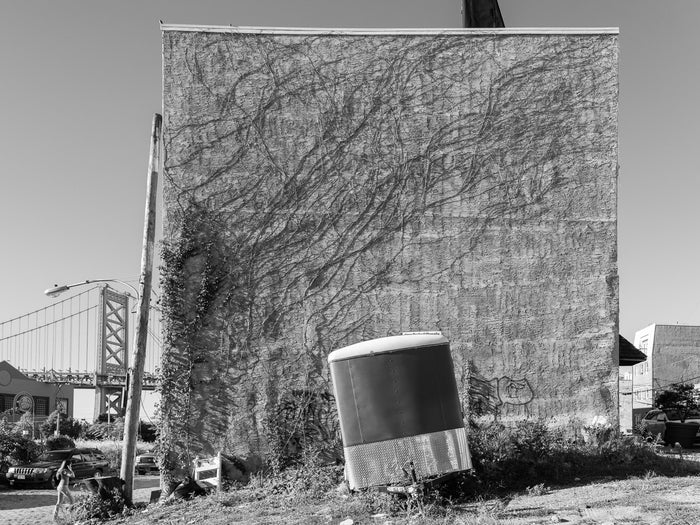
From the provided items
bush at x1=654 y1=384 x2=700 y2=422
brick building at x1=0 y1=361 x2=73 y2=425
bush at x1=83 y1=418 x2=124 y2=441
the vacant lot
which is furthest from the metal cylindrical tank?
brick building at x1=0 y1=361 x2=73 y2=425

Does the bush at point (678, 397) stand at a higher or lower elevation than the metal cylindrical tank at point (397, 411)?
lower

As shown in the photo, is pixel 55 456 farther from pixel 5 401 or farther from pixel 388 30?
pixel 5 401

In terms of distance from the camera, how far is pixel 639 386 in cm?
5481

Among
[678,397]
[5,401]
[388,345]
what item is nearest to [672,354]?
[678,397]

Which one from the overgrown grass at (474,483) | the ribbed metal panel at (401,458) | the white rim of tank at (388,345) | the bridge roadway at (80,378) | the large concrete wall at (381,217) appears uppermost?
the large concrete wall at (381,217)

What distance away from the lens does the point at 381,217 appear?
16125mm

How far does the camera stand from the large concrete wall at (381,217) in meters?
15.6

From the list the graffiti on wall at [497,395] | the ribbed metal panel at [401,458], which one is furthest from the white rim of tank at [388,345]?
the graffiti on wall at [497,395]

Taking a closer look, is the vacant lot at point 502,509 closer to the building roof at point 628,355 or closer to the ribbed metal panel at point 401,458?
the ribbed metal panel at point 401,458

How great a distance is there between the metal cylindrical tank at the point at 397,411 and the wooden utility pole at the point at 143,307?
17.1ft

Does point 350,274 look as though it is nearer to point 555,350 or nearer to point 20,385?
point 555,350

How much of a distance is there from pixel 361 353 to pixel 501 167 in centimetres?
618

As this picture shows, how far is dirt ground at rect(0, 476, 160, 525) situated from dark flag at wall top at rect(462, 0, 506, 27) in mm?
13530

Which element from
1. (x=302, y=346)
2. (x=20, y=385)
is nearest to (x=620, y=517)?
(x=302, y=346)
